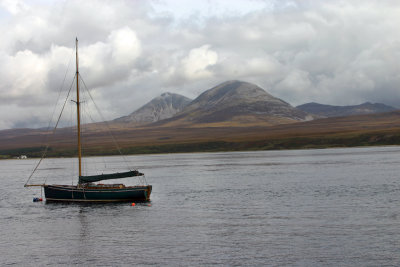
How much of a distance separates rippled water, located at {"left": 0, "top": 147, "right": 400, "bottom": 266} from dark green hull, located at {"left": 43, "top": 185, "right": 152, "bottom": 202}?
1.71 m

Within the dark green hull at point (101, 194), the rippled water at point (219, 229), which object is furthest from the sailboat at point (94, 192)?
the rippled water at point (219, 229)

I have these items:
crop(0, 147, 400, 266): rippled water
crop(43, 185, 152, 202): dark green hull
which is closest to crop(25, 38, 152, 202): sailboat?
crop(43, 185, 152, 202): dark green hull

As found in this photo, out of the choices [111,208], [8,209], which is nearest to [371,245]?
[111,208]

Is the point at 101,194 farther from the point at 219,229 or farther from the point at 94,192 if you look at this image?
the point at 219,229

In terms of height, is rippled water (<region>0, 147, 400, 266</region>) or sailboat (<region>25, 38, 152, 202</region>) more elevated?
sailboat (<region>25, 38, 152, 202</region>)

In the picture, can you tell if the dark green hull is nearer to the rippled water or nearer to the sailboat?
the sailboat

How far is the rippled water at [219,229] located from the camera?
33188 millimetres

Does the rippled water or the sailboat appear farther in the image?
the sailboat

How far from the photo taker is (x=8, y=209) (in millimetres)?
62844

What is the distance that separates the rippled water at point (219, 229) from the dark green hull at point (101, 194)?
1.71 meters

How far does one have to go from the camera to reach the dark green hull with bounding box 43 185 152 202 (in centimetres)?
6388

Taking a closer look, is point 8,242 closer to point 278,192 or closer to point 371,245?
point 371,245

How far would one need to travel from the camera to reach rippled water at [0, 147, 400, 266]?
3319 centimetres

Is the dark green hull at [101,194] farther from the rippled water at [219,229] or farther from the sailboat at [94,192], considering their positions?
the rippled water at [219,229]
